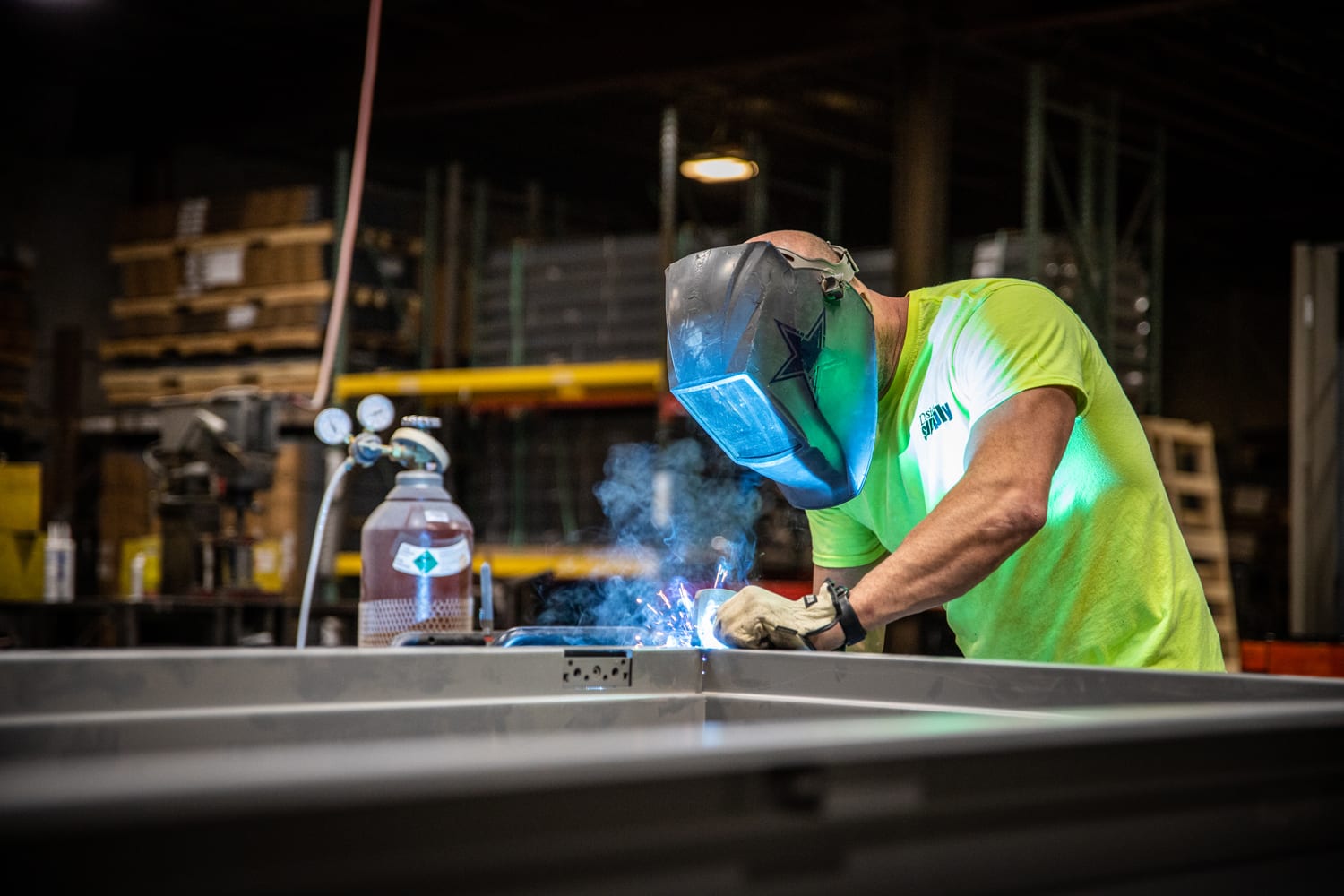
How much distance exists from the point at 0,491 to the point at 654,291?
11.8ft

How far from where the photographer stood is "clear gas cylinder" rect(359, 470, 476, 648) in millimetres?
2299

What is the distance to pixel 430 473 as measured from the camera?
251 centimetres

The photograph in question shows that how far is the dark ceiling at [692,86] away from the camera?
8031mm

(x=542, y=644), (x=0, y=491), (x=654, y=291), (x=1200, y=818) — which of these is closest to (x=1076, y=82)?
(x=654, y=291)

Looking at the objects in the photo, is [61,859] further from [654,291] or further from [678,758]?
[654,291]

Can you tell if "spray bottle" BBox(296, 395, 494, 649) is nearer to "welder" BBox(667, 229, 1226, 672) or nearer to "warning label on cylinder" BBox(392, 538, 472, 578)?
"warning label on cylinder" BBox(392, 538, 472, 578)

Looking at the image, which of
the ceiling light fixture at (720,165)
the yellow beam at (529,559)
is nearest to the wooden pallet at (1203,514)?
the ceiling light fixture at (720,165)

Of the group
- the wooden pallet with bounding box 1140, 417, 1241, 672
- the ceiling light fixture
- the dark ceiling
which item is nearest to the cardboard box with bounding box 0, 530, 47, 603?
the dark ceiling

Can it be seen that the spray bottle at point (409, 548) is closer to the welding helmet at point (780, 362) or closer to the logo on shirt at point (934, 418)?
the welding helmet at point (780, 362)

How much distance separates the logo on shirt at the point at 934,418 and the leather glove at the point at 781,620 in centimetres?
34

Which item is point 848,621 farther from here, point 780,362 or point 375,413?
point 375,413

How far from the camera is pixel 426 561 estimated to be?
2.35 metres

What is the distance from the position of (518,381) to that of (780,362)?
641 cm

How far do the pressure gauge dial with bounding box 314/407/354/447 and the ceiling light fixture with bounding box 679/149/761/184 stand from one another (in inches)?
230
